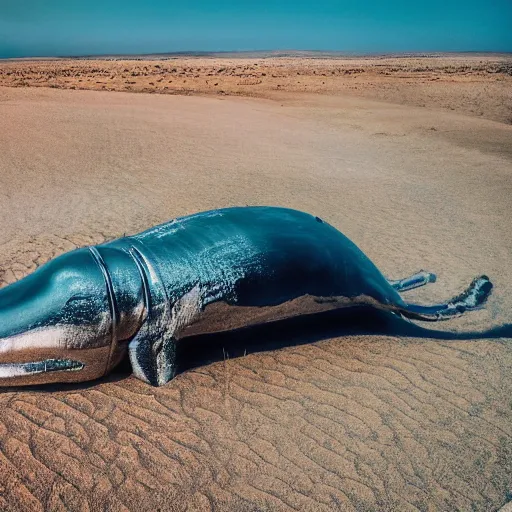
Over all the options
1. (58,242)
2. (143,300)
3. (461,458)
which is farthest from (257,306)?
(58,242)

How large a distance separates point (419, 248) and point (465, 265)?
2.18 feet

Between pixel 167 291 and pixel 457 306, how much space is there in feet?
10.1

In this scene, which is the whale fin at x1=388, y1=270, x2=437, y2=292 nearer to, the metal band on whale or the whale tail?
the whale tail

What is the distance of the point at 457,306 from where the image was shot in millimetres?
5129

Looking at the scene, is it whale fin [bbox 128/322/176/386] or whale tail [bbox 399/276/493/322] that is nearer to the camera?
whale fin [bbox 128/322/176/386]

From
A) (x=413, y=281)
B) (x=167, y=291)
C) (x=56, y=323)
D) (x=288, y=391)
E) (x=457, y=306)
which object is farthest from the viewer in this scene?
(x=413, y=281)

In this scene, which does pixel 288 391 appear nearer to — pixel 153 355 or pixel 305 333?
pixel 305 333

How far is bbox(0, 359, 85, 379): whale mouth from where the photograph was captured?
3.16m

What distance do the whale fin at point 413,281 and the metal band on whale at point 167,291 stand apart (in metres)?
1.31

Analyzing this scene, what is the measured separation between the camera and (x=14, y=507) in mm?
2752

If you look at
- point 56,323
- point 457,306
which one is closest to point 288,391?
point 56,323

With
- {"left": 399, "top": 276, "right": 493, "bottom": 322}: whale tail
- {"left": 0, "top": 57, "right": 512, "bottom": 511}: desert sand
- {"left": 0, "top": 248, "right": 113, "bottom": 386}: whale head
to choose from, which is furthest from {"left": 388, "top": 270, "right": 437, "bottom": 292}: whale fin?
{"left": 0, "top": 248, "right": 113, "bottom": 386}: whale head

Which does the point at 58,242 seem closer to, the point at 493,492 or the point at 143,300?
the point at 143,300

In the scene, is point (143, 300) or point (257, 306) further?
point (257, 306)
